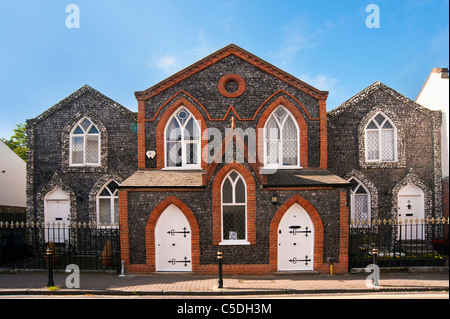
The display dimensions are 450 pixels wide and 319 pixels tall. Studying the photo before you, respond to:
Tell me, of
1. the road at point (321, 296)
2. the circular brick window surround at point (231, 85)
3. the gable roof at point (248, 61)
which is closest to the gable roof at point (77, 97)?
the gable roof at point (248, 61)

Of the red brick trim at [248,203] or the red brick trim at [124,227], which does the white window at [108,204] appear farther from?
the red brick trim at [248,203]

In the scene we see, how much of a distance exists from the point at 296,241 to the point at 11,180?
629 inches

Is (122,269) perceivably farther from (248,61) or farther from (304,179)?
(248,61)

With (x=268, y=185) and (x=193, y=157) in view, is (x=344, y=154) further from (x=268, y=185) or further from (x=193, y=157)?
(x=193, y=157)

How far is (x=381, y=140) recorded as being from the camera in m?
15.1

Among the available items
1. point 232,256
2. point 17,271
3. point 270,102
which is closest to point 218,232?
point 232,256

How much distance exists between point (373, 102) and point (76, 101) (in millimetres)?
14114

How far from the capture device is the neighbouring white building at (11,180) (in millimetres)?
17066

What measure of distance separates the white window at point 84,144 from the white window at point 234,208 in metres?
7.24

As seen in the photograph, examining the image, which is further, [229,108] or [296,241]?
[229,108]

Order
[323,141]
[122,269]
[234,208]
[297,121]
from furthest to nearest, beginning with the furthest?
1. [297,121]
2. [323,141]
3. [234,208]
4. [122,269]

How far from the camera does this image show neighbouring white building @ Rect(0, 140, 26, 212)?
56.0 feet

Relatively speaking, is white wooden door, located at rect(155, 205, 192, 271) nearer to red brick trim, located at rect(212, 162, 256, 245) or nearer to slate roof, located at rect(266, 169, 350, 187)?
red brick trim, located at rect(212, 162, 256, 245)

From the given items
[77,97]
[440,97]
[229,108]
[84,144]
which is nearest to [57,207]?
[84,144]
